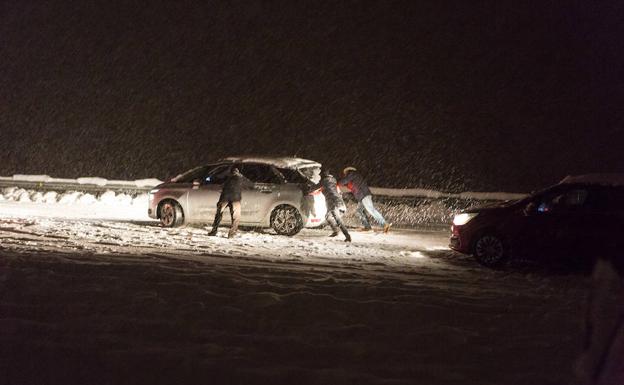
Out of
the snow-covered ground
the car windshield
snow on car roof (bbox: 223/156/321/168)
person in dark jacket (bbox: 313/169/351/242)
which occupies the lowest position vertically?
the snow-covered ground

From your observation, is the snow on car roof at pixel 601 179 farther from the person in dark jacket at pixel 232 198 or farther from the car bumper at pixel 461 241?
the person in dark jacket at pixel 232 198

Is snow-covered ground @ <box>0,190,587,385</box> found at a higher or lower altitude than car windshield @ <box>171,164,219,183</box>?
lower

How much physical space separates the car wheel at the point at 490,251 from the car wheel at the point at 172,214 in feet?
23.8

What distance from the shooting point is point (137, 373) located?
6344mm

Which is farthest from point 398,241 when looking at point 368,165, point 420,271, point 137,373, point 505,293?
point 368,165

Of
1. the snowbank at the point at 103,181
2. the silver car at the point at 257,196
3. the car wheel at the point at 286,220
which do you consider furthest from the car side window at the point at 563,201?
the snowbank at the point at 103,181

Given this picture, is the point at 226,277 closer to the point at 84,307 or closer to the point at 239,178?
the point at 84,307

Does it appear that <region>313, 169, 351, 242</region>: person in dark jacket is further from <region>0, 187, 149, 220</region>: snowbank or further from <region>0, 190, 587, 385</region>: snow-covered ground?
<region>0, 187, 149, 220</region>: snowbank

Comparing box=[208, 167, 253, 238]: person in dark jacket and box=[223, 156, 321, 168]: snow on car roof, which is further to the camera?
box=[223, 156, 321, 168]: snow on car roof

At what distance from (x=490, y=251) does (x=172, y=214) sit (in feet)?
25.0

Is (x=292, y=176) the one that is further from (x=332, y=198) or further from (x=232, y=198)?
(x=232, y=198)

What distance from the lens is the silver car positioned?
17.4 meters

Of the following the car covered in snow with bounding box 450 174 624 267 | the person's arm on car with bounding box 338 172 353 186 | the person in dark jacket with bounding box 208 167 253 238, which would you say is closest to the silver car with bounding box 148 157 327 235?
the person's arm on car with bounding box 338 172 353 186

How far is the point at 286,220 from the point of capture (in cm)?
1747
